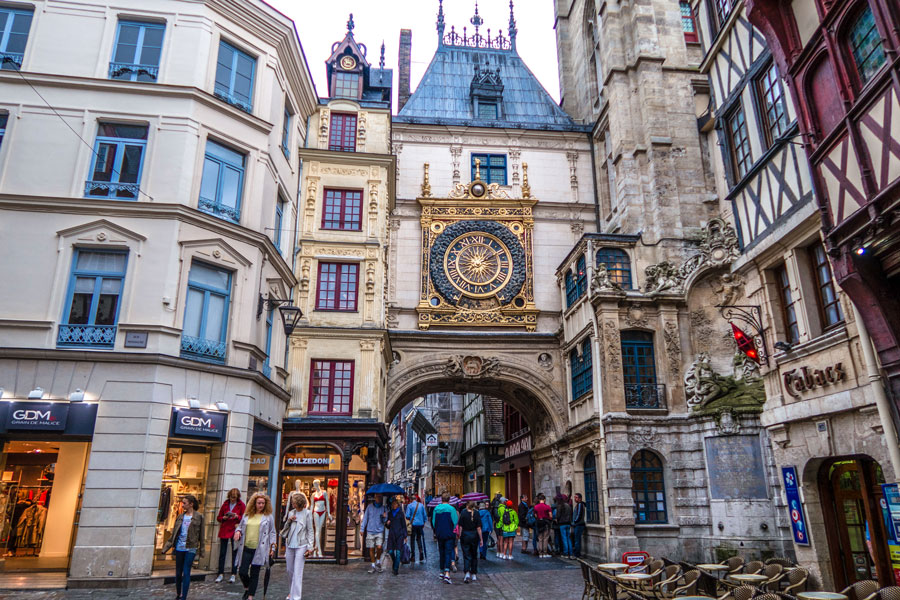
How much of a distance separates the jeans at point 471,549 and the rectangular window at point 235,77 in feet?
36.3

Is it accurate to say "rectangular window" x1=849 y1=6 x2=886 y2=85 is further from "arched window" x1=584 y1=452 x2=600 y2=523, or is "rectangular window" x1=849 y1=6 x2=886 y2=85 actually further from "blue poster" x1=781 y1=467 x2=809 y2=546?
"arched window" x1=584 y1=452 x2=600 y2=523

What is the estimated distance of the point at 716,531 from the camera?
55.3 feet

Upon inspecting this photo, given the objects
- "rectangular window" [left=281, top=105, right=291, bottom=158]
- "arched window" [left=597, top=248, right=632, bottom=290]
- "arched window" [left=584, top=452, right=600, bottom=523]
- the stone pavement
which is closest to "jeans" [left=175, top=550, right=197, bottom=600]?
the stone pavement

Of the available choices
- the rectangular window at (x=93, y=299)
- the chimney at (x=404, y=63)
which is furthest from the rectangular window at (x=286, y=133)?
the chimney at (x=404, y=63)

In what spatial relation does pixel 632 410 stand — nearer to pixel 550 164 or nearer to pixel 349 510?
pixel 349 510

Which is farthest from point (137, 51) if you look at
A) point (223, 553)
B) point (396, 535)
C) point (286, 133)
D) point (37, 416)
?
point (396, 535)

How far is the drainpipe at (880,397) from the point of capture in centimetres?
825

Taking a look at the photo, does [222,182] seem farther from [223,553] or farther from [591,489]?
[591,489]

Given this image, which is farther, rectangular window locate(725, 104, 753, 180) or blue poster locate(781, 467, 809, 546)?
rectangular window locate(725, 104, 753, 180)

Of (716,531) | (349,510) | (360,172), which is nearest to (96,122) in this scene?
(360,172)

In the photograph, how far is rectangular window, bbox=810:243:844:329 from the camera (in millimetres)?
10297

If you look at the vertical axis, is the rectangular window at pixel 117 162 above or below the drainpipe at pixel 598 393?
above

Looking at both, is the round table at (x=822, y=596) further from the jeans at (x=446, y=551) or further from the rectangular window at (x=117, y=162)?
the rectangular window at (x=117, y=162)

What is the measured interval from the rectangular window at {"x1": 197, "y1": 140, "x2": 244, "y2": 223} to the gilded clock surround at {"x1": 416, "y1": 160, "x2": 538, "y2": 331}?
10.8 metres
